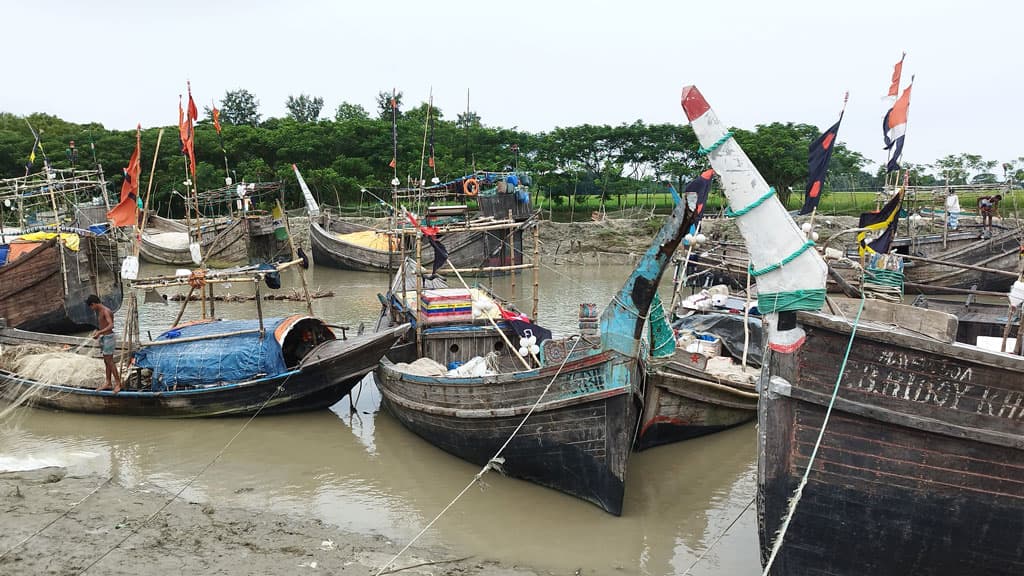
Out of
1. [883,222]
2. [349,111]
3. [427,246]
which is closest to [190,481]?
[883,222]

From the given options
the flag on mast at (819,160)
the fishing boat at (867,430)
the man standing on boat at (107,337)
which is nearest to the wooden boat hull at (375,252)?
the man standing on boat at (107,337)

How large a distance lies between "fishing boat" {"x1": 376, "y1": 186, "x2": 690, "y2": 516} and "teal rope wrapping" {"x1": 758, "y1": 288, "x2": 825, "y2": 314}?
1.29 metres

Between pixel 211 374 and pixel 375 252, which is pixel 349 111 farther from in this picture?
pixel 211 374

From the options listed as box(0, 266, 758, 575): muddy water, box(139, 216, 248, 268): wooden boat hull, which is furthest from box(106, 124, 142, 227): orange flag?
box(139, 216, 248, 268): wooden boat hull

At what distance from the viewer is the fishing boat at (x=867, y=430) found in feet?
17.0

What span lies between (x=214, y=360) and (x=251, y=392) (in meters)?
0.74

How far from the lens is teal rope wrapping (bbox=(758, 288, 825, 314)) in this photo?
540 cm

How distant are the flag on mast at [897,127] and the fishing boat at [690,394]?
3.55 meters

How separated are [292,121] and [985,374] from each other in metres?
41.8

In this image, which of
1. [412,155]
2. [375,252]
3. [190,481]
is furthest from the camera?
[412,155]

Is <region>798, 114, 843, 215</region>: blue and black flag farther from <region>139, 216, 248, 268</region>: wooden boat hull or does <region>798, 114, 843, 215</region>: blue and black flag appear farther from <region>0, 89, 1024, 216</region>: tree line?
<region>0, 89, 1024, 216</region>: tree line

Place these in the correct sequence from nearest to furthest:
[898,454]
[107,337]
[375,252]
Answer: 1. [898,454]
2. [107,337]
3. [375,252]

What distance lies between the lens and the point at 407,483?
9289 mm

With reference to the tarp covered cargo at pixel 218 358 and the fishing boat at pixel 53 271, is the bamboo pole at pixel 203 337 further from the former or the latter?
the fishing boat at pixel 53 271
